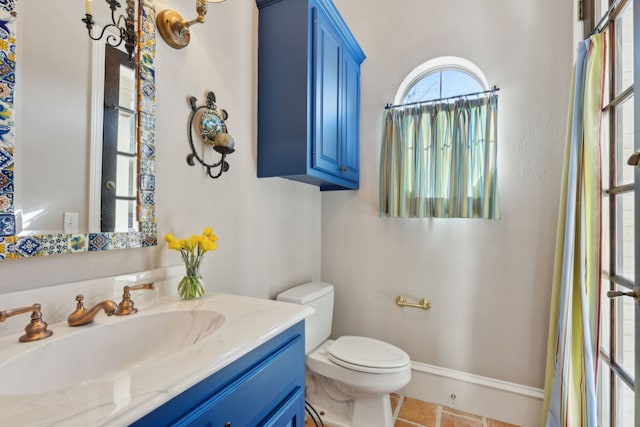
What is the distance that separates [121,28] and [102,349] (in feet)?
3.34

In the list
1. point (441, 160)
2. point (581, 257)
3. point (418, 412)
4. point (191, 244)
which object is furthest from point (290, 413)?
point (441, 160)

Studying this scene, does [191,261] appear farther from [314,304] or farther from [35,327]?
[314,304]

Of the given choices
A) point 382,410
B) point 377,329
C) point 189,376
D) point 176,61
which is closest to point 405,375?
point 382,410

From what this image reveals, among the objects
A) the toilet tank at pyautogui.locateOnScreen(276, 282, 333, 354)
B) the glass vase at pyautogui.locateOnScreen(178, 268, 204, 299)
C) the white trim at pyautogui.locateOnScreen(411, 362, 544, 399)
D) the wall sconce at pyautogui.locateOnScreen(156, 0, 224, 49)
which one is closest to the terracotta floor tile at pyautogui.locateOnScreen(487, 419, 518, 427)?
the white trim at pyautogui.locateOnScreen(411, 362, 544, 399)

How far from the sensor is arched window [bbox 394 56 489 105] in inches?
74.4

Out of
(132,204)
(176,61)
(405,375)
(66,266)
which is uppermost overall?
(176,61)

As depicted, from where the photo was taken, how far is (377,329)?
80.4 inches

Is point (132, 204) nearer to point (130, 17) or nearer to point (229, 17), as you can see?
point (130, 17)

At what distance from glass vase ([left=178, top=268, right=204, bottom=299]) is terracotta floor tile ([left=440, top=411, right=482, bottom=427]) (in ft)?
5.13

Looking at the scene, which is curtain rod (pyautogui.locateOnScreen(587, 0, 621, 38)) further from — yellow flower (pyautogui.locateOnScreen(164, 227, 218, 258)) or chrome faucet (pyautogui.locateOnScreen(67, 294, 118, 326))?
chrome faucet (pyautogui.locateOnScreen(67, 294, 118, 326))

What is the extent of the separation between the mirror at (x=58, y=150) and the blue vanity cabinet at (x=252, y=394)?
1.91ft

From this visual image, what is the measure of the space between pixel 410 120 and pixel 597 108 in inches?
35.6

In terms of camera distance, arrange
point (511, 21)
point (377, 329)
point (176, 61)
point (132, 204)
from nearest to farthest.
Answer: point (132, 204)
point (176, 61)
point (511, 21)
point (377, 329)

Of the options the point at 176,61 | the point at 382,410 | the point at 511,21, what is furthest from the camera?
the point at 511,21
